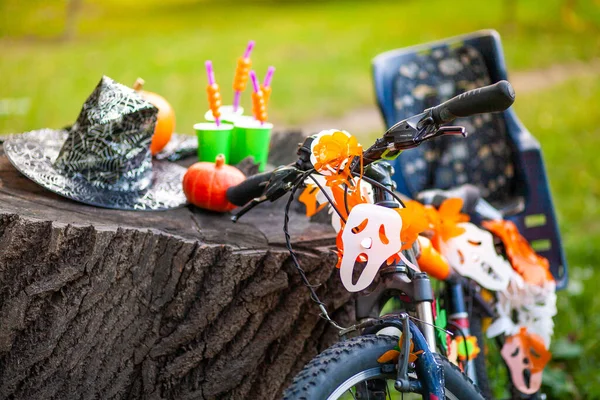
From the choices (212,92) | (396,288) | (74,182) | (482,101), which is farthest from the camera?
(212,92)

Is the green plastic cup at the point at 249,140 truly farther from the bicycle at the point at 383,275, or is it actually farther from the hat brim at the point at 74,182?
the bicycle at the point at 383,275

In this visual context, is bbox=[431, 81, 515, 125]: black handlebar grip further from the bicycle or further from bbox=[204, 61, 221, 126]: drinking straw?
bbox=[204, 61, 221, 126]: drinking straw

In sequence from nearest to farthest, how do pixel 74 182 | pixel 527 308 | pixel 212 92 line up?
1. pixel 74 182
2. pixel 212 92
3. pixel 527 308

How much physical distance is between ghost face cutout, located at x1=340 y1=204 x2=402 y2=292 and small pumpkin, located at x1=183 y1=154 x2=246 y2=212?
67cm

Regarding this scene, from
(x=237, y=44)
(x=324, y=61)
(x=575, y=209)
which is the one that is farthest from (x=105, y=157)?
(x=237, y=44)

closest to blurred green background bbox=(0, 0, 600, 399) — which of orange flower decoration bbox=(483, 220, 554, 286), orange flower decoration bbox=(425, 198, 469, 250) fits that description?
orange flower decoration bbox=(483, 220, 554, 286)

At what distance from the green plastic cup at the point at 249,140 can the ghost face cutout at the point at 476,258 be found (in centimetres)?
69

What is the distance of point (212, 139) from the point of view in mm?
2445

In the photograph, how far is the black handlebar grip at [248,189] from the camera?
2.01 m

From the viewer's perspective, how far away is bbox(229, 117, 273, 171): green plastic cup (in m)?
2.51

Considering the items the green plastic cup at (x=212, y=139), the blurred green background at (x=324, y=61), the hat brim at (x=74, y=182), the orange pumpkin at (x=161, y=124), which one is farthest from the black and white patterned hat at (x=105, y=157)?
the blurred green background at (x=324, y=61)

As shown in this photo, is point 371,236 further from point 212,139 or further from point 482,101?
point 212,139

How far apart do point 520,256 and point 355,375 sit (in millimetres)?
1174

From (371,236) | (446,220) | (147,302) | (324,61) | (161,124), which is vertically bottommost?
(147,302)
